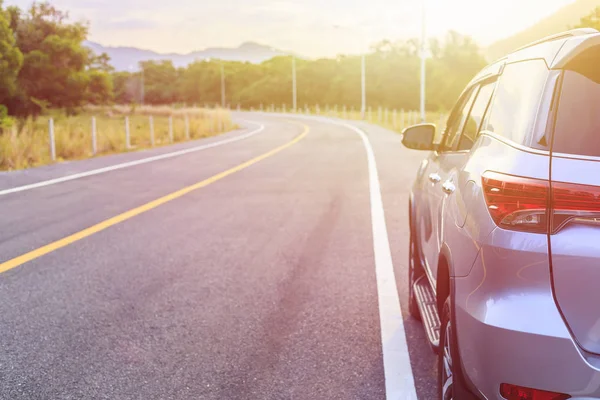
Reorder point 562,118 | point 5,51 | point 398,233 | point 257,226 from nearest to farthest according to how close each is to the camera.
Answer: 1. point 562,118
2. point 398,233
3. point 257,226
4. point 5,51

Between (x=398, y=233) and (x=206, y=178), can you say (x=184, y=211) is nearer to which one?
(x=398, y=233)

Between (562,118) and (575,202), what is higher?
(562,118)

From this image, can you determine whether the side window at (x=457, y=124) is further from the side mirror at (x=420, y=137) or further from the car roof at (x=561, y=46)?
Answer: the car roof at (x=561, y=46)

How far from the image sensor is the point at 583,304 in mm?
2289

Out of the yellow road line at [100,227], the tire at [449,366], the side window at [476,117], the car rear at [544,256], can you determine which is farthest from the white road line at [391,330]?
the yellow road line at [100,227]

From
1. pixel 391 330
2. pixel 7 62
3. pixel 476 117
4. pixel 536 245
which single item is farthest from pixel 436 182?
pixel 7 62

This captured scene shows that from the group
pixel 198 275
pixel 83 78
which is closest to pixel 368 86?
pixel 83 78

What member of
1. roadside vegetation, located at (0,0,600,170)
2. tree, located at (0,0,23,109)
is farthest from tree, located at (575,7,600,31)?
tree, located at (0,0,23,109)

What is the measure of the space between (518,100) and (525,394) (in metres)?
1.11

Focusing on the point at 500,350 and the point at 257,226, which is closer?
the point at 500,350

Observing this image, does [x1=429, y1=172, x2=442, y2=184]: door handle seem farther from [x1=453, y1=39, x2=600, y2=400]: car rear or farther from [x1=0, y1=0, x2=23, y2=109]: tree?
[x1=0, y1=0, x2=23, y2=109]: tree

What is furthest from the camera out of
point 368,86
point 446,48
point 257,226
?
point 368,86

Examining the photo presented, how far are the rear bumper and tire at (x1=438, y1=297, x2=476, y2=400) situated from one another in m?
0.13

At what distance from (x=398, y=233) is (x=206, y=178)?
21.1ft
